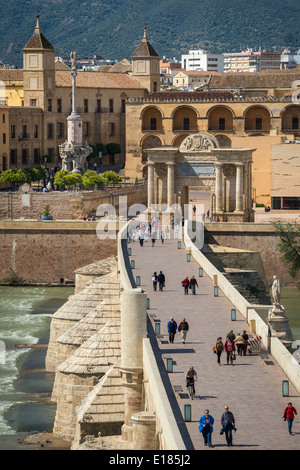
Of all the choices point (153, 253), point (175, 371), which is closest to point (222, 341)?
point (175, 371)

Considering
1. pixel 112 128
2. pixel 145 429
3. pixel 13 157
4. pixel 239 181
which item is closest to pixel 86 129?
pixel 112 128

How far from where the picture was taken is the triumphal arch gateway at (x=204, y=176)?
6288 centimetres

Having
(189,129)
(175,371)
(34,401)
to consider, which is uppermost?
(189,129)

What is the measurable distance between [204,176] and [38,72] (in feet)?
147

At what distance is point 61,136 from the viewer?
10900 centimetres

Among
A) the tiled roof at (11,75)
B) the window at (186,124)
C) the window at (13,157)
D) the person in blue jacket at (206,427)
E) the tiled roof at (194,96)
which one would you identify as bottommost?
the person in blue jacket at (206,427)

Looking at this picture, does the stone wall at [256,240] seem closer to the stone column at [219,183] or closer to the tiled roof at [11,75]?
the stone column at [219,183]

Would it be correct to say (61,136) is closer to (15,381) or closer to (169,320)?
(15,381)

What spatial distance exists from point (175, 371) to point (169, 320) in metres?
5.46

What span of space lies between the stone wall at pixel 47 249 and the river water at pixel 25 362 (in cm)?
150

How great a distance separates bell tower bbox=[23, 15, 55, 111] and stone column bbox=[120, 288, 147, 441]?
7800cm

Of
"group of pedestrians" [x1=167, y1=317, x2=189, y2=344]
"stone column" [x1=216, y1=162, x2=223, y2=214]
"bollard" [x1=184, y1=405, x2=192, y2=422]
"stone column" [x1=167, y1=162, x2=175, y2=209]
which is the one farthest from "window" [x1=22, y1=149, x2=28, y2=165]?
"bollard" [x1=184, y1=405, x2=192, y2=422]

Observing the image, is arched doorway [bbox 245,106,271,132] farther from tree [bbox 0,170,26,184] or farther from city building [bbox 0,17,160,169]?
tree [bbox 0,170,26,184]

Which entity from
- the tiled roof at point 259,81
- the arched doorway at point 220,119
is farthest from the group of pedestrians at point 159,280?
the tiled roof at point 259,81
